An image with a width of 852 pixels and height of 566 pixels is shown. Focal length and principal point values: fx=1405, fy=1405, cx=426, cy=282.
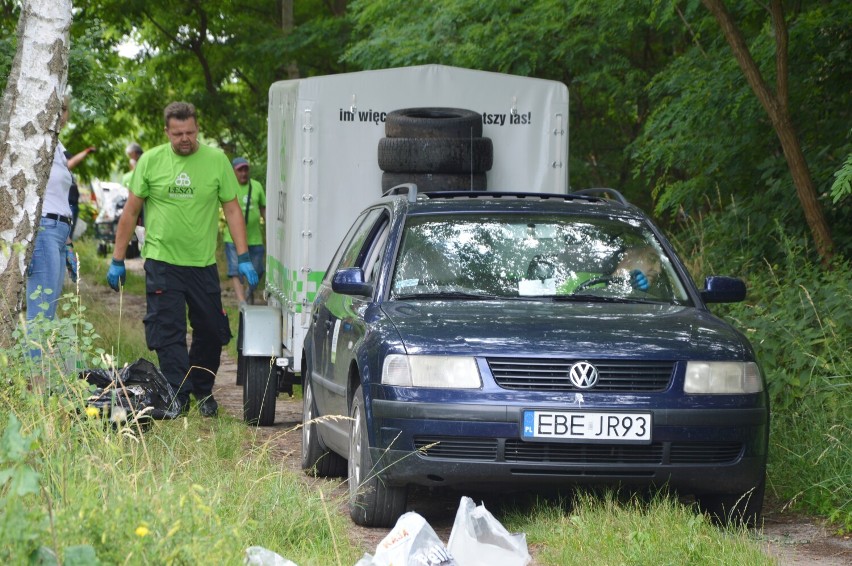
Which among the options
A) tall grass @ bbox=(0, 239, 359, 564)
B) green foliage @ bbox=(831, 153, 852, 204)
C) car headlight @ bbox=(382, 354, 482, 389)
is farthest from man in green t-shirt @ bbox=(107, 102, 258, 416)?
green foliage @ bbox=(831, 153, 852, 204)

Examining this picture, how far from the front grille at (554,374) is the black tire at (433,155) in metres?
4.01

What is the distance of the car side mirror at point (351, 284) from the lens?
22.9 ft

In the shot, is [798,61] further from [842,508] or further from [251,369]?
[842,508]

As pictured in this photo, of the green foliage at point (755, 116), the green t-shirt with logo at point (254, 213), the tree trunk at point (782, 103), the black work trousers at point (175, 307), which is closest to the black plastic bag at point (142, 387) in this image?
the black work trousers at point (175, 307)

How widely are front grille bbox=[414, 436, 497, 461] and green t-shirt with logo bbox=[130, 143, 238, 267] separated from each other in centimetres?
384

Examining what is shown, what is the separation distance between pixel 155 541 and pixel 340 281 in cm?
315

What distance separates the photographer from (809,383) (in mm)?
8070

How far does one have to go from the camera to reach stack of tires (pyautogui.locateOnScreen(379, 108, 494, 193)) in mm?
9906

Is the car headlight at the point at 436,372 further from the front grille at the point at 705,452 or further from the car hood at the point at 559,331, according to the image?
the front grille at the point at 705,452

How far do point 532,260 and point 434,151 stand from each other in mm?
3007

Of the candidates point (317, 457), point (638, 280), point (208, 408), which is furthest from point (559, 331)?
point (208, 408)

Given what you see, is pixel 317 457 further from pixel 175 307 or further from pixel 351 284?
pixel 175 307

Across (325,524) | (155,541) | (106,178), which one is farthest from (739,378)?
(106,178)

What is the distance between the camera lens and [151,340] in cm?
930
